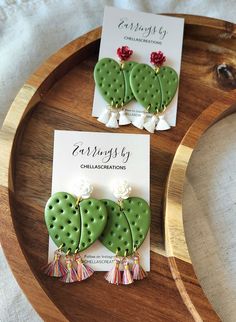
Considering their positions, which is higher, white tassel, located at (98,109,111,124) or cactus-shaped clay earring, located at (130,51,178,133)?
cactus-shaped clay earring, located at (130,51,178,133)

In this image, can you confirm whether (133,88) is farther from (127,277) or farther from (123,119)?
(127,277)

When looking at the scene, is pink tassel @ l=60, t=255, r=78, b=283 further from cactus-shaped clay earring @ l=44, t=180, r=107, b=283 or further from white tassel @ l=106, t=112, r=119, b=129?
white tassel @ l=106, t=112, r=119, b=129

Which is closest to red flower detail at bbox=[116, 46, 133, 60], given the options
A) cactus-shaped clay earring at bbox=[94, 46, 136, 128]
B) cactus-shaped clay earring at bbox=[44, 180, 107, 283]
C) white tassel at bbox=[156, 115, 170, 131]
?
cactus-shaped clay earring at bbox=[94, 46, 136, 128]

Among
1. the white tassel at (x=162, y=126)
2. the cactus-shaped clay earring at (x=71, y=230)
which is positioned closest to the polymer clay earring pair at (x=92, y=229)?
the cactus-shaped clay earring at (x=71, y=230)

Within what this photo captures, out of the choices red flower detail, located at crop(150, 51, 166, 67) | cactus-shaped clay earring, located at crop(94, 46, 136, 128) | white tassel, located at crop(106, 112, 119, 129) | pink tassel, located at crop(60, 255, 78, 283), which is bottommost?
pink tassel, located at crop(60, 255, 78, 283)

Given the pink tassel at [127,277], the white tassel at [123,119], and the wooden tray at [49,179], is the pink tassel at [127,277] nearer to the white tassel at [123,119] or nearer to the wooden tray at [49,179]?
the wooden tray at [49,179]

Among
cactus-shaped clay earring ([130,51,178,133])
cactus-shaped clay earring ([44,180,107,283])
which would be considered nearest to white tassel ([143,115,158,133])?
cactus-shaped clay earring ([130,51,178,133])

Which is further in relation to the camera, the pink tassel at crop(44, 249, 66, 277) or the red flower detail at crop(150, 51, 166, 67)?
the red flower detail at crop(150, 51, 166, 67)
